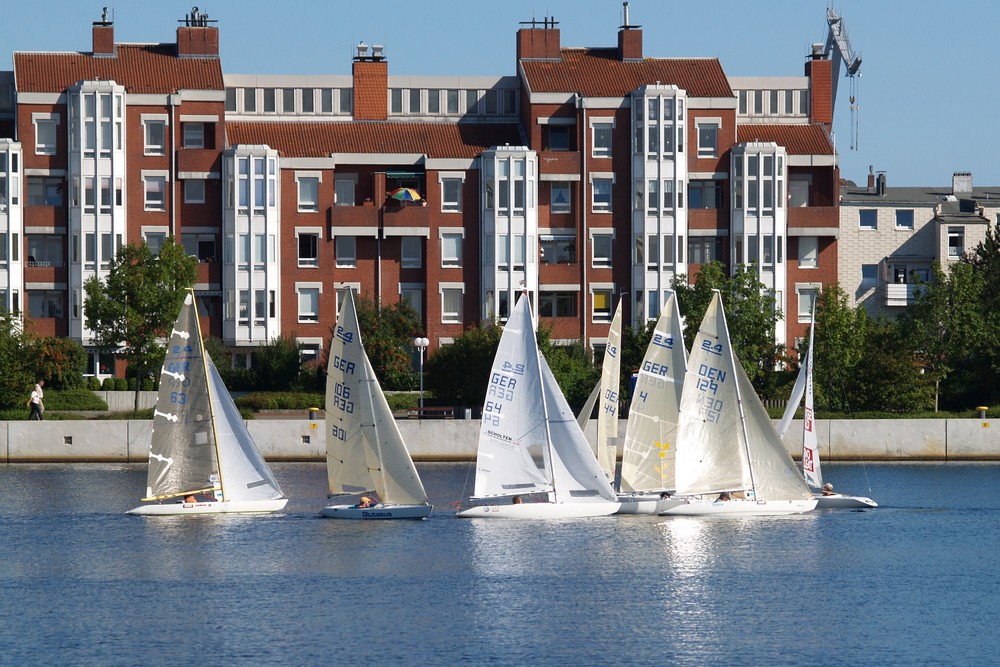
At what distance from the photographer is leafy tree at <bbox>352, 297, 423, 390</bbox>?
9850 centimetres

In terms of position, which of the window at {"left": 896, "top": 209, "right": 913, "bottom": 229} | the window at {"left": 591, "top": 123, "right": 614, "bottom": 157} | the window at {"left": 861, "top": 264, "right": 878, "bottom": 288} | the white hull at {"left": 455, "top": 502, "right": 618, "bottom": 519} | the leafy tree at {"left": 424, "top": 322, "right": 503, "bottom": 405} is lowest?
the white hull at {"left": 455, "top": 502, "right": 618, "bottom": 519}

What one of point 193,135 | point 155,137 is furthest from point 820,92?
point 155,137

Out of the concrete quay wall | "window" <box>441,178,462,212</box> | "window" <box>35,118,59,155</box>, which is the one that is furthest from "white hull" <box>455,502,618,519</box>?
"window" <box>35,118,59,155</box>

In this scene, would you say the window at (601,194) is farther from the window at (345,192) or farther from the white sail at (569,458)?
the white sail at (569,458)

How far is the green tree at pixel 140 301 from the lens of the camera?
90.0 meters

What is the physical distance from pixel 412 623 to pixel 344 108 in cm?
7362

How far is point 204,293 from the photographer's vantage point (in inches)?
4171

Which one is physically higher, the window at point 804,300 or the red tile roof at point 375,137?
the red tile roof at point 375,137

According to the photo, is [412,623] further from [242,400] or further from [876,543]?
[242,400]

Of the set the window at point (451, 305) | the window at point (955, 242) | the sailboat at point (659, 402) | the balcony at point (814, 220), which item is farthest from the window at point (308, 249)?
the sailboat at point (659, 402)

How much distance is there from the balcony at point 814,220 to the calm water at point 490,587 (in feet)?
144

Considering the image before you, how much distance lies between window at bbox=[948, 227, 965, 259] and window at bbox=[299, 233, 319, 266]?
47592 mm

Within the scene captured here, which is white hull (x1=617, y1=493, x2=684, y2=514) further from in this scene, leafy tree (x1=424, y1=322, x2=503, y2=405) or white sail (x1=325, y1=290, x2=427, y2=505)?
leafy tree (x1=424, y1=322, x2=503, y2=405)

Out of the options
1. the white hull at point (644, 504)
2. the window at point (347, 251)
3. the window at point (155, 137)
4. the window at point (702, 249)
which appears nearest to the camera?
the white hull at point (644, 504)
